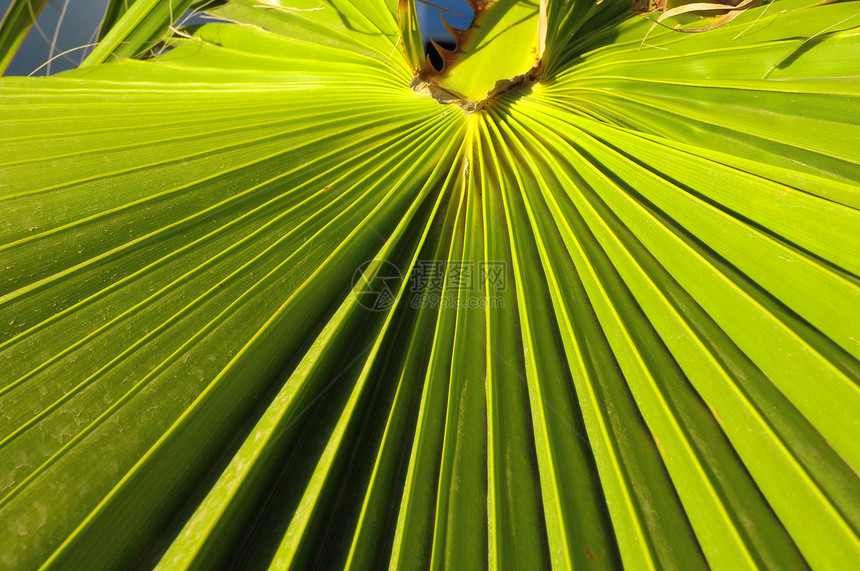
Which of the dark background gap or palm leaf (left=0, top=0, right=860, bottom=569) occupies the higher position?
the dark background gap

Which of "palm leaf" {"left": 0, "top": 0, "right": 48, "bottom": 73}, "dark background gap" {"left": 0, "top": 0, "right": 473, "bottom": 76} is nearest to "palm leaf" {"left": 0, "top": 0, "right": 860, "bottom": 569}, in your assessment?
"palm leaf" {"left": 0, "top": 0, "right": 48, "bottom": 73}

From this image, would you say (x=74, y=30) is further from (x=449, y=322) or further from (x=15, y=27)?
(x=449, y=322)

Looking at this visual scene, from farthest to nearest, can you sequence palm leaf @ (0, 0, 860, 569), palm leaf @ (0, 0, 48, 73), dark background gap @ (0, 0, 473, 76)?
dark background gap @ (0, 0, 473, 76) < palm leaf @ (0, 0, 48, 73) < palm leaf @ (0, 0, 860, 569)

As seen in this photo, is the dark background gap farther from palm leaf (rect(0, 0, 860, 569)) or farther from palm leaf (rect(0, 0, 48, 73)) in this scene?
palm leaf (rect(0, 0, 860, 569))

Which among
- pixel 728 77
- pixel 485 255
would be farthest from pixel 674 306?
pixel 728 77

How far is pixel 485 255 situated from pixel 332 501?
45cm

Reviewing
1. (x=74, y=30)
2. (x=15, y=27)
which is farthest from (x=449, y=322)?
(x=74, y=30)

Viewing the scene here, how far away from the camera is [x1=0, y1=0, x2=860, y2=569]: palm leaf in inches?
20.3

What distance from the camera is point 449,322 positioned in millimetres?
695

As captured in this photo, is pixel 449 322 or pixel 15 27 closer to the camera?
pixel 449 322

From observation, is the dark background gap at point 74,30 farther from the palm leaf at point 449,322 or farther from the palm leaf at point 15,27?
the palm leaf at point 449,322

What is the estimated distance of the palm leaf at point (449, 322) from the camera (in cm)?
52

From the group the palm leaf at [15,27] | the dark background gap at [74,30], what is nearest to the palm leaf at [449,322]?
the palm leaf at [15,27]

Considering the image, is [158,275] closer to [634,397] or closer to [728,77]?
[634,397]
